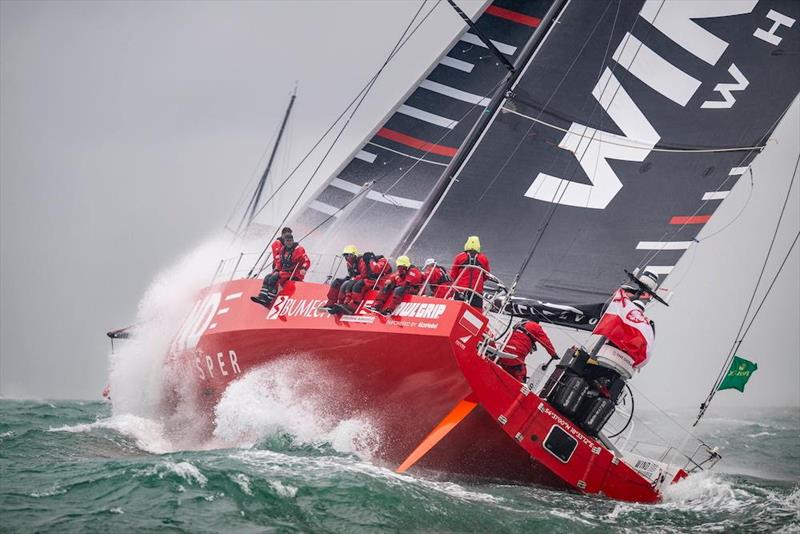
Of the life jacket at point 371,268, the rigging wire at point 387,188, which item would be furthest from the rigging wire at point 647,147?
the life jacket at point 371,268

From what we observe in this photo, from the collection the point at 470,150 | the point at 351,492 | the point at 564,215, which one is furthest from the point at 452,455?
the point at 470,150

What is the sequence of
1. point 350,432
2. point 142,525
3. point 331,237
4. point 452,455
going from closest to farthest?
point 142,525, point 452,455, point 350,432, point 331,237

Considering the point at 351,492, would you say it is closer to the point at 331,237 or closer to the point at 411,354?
the point at 411,354

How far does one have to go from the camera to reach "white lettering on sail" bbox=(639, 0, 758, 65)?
930 cm

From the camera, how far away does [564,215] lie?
938 centimetres

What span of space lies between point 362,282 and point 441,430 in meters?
1.78

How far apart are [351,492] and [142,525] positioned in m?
1.45

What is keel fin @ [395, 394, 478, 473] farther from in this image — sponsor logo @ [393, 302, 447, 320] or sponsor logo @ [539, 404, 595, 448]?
sponsor logo @ [393, 302, 447, 320]

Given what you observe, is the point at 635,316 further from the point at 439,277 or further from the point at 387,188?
the point at 387,188

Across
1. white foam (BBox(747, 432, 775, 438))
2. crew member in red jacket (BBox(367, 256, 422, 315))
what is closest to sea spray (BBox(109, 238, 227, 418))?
crew member in red jacket (BBox(367, 256, 422, 315))

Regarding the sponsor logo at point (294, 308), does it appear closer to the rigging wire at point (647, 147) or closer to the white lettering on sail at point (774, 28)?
the rigging wire at point (647, 147)

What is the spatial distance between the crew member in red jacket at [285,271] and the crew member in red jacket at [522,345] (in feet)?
8.24

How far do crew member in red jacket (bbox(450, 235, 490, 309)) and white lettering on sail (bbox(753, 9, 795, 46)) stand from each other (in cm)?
384

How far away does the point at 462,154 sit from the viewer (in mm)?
9852
